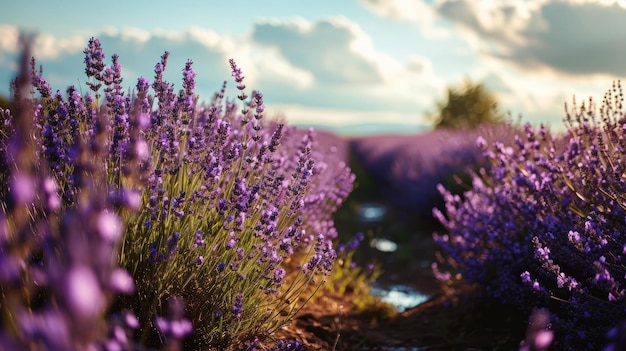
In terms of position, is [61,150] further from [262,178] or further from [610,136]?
[610,136]

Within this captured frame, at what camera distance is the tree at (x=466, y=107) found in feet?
74.8

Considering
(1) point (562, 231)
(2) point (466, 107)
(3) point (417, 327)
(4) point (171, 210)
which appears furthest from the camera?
(2) point (466, 107)

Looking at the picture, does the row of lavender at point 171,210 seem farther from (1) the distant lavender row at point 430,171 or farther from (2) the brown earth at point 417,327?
(1) the distant lavender row at point 430,171

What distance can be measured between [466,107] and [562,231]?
21.1 m

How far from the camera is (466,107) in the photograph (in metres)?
23.3

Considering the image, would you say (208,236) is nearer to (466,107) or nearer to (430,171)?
(430,171)

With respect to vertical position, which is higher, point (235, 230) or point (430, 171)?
point (235, 230)

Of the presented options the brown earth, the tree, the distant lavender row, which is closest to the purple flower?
the brown earth

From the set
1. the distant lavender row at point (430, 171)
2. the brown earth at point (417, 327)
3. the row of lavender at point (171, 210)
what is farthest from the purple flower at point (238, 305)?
the distant lavender row at point (430, 171)

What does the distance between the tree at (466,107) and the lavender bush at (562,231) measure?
19.0m

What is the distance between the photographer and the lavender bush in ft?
8.65

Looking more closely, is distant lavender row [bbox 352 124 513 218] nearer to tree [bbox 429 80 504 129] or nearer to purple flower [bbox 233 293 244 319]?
purple flower [bbox 233 293 244 319]

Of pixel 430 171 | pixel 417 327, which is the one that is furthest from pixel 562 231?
pixel 430 171

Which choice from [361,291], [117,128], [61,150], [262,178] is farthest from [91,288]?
[361,291]
